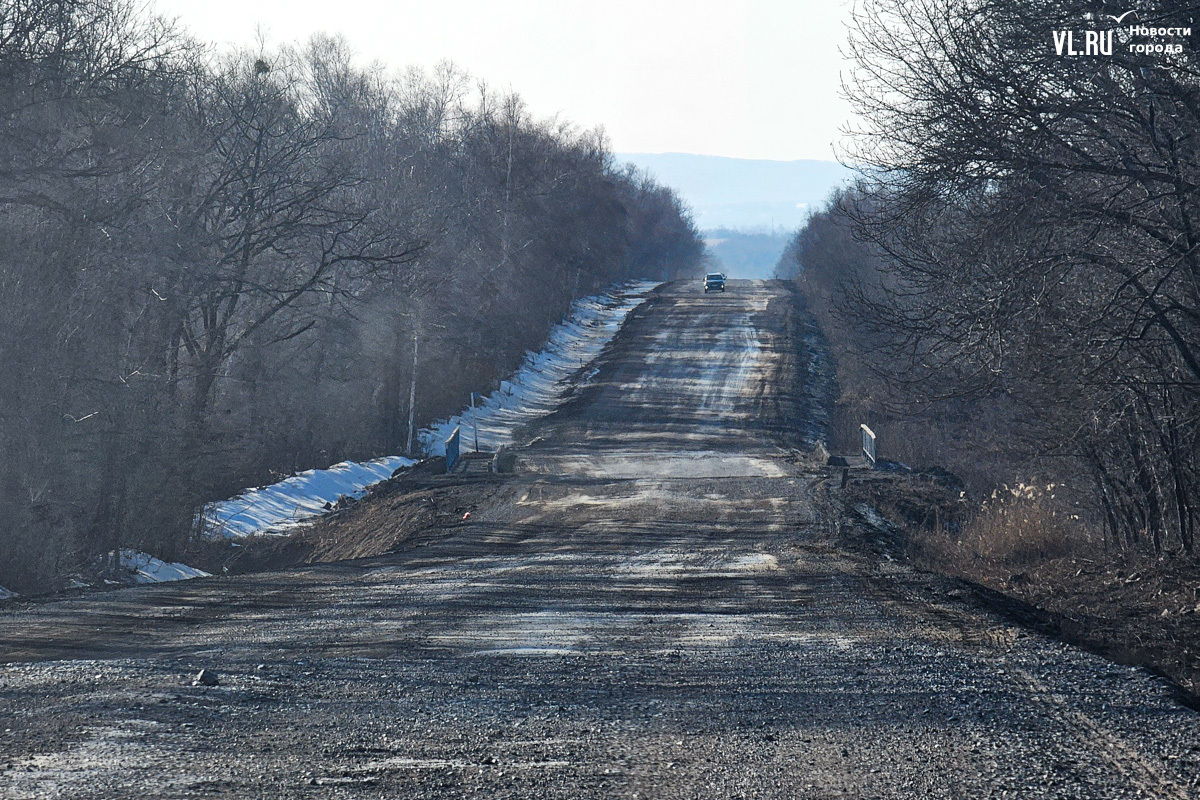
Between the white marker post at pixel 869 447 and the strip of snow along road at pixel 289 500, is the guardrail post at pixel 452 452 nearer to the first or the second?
the strip of snow along road at pixel 289 500

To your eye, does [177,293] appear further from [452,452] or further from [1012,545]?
[1012,545]

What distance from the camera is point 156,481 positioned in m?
17.4

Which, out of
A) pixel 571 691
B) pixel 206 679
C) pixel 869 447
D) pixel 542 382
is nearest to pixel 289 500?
pixel 869 447

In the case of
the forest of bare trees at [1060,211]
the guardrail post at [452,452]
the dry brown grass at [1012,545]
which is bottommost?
the dry brown grass at [1012,545]

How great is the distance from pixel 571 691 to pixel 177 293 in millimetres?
16291

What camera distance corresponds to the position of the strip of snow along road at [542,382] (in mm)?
30562

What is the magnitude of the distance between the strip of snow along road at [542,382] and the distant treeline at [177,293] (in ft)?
3.18

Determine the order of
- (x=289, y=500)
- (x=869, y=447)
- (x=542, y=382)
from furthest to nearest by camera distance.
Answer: (x=542, y=382) → (x=869, y=447) → (x=289, y=500)

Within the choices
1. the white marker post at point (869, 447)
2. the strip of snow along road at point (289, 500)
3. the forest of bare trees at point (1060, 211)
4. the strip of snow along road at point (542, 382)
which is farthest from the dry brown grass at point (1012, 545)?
the strip of snow along road at point (542, 382)

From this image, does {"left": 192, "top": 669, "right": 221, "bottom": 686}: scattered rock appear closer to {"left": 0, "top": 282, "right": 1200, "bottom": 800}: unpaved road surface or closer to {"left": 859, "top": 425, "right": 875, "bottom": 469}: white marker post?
{"left": 0, "top": 282, "right": 1200, "bottom": 800}: unpaved road surface

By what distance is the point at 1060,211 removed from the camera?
395 inches

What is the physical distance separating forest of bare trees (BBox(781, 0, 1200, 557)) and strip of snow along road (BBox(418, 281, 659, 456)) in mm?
18288

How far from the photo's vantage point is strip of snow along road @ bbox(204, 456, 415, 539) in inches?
768

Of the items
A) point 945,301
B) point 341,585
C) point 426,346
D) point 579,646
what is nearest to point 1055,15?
point 945,301
